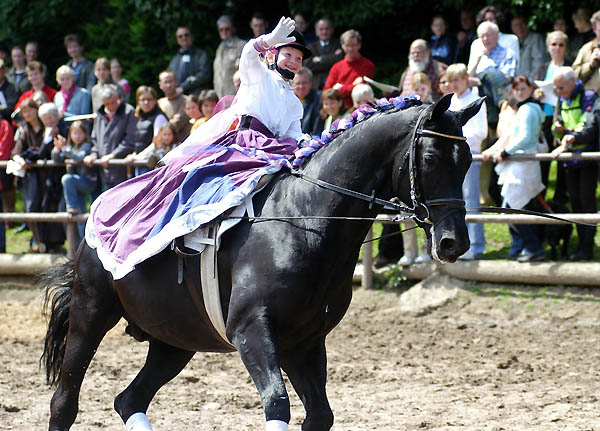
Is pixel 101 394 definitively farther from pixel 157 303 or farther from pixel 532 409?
pixel 532 409

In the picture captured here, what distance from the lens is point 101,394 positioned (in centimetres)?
742

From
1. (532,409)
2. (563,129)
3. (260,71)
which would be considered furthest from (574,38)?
(260,71)

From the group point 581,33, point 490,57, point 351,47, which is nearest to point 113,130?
point 351,47

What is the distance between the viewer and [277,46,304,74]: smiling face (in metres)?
5.64

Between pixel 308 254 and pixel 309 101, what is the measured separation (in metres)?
6.34

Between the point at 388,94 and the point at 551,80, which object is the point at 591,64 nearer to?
the point at 551,80

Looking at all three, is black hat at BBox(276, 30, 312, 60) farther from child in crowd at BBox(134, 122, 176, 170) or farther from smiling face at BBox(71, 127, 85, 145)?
smiling face at BBox(71, 127, 85, 145)

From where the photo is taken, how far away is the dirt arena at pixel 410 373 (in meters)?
6.64

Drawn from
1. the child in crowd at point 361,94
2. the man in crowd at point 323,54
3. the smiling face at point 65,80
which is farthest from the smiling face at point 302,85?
the smiling face at point 65,80

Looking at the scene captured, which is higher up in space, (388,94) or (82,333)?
(388,94)

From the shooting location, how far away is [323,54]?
1234cm

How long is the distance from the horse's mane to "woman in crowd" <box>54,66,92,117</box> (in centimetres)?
809

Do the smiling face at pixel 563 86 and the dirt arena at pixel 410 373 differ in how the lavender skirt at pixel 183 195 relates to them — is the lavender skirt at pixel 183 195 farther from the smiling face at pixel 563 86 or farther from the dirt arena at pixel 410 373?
the smiling face at pixel 563 86

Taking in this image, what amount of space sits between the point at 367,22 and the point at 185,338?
9655mm
